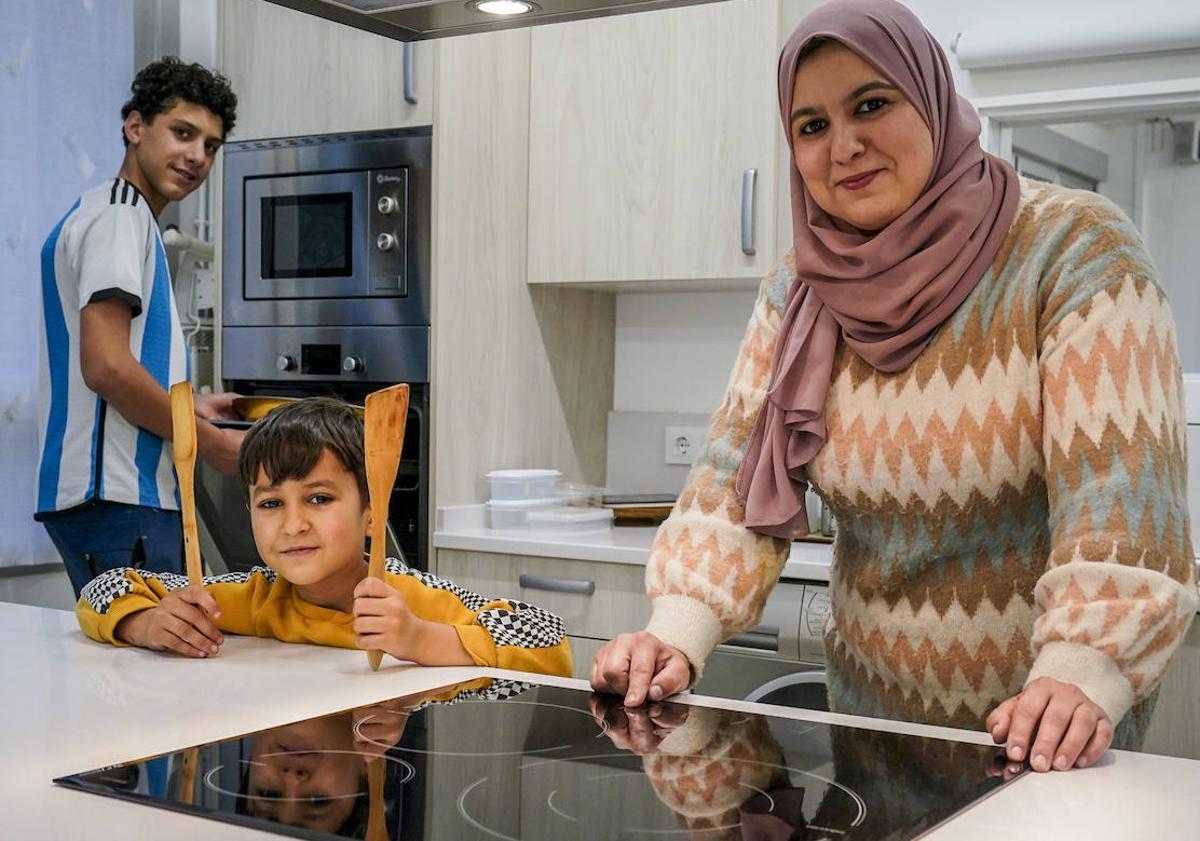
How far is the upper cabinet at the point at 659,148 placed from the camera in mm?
2742

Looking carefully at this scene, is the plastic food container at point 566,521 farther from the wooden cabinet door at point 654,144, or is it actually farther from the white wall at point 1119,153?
the white wall at point 1119,153

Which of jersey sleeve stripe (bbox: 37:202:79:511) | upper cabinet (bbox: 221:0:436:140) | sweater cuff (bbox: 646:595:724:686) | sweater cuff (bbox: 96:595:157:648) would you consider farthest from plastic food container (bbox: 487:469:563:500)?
sweater cuff (bbox: 646:595:724:686)

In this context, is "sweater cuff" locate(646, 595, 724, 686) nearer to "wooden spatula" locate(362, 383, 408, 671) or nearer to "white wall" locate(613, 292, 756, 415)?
"wooden spatula" locate(362, 383, 408, 671)

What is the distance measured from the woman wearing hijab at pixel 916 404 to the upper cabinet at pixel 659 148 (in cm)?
133

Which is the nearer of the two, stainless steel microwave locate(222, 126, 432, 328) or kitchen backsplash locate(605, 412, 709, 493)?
stainless steel microwave locate(222, 126, 432, 328)

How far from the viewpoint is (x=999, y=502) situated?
4.24ft

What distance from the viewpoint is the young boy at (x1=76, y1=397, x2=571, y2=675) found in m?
1.42

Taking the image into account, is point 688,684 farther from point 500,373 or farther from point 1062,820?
point 500,373

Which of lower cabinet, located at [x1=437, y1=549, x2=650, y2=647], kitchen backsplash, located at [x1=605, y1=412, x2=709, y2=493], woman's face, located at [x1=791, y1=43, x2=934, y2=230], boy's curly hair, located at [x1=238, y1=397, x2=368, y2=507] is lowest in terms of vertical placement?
lower cabinet, located at [x1=437, y1=549, x2=650, y2=647]

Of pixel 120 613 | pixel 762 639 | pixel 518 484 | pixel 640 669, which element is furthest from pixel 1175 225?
pixel 120 613

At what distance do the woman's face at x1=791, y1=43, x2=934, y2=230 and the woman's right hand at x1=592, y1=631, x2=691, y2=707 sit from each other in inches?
18.8

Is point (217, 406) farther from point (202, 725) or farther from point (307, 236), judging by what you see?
point (202, 725)

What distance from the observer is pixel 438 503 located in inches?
111

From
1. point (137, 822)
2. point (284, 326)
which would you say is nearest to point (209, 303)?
point (284, 326)
